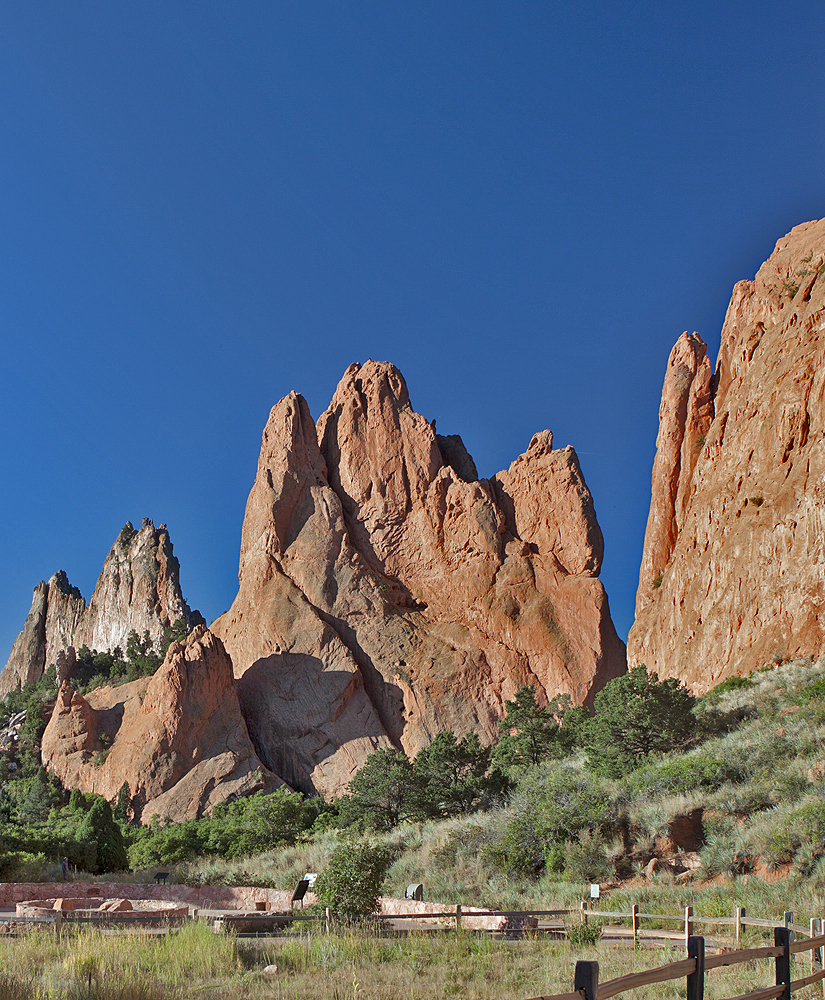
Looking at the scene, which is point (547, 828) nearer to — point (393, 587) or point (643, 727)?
point (643, 727)

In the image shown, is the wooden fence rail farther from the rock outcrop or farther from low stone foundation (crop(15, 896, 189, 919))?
the rock outcrop

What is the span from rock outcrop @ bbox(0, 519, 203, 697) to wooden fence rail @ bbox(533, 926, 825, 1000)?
7117cm

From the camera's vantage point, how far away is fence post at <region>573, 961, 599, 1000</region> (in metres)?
4.10

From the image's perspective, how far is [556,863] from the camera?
1644 cm

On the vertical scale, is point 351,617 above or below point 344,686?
above

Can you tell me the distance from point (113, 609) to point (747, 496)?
6644cm

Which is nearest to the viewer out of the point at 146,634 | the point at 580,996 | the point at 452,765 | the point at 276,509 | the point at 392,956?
the point at 580,996

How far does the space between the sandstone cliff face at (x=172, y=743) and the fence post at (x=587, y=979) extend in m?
37.0

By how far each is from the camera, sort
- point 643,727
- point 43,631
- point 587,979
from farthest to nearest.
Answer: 1. point 43,631
2. point 643,727
3. point 587,979

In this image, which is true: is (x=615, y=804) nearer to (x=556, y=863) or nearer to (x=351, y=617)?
(x=556, y=863)

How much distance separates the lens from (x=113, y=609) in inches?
3137

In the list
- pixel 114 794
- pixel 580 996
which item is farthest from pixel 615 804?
pixel 114 794

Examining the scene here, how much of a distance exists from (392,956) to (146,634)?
216 feet

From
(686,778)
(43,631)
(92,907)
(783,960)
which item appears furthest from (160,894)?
(43,631)
